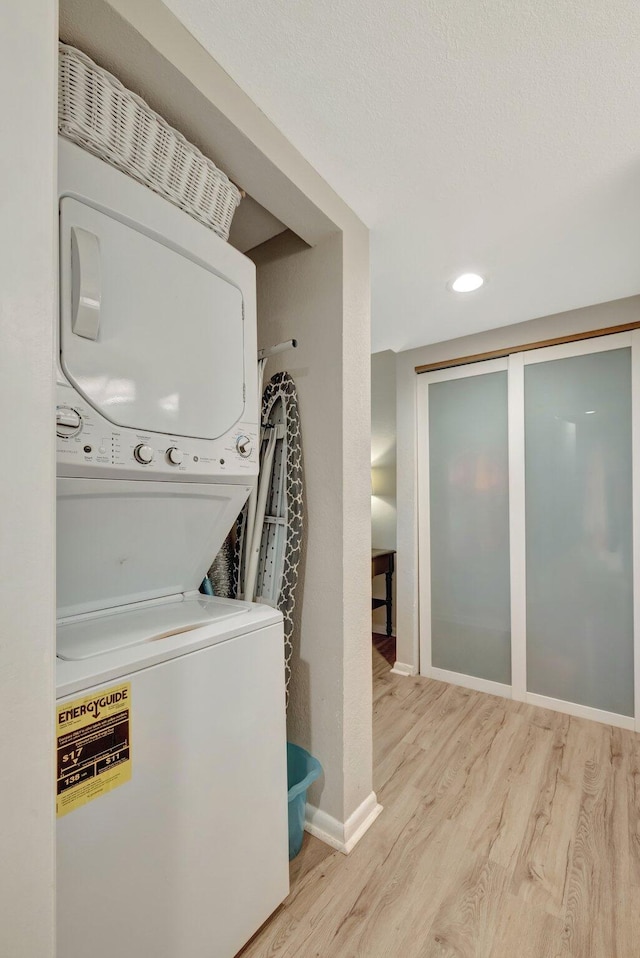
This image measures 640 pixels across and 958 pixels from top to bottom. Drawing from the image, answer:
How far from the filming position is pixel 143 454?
3.34 feet

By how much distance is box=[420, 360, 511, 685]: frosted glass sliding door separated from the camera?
2.80 metres

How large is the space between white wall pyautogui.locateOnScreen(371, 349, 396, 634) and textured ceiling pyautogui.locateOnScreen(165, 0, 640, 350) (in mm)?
2072

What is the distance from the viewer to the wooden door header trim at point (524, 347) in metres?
2.42

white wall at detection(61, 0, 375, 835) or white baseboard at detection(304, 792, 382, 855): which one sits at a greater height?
white wall at detection(61, 0, 375, 835)

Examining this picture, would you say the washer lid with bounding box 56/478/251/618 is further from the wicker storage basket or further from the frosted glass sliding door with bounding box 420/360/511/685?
the frosted glass sliding door with bounding box 420/360/511/685

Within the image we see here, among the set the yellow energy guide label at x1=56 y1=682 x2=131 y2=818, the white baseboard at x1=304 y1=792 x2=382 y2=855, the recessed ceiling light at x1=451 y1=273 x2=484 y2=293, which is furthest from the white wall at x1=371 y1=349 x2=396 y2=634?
the yellow energy guide label at x1=56 y1=682 x2=131 y2=818

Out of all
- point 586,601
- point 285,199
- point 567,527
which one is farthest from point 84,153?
point 586,601

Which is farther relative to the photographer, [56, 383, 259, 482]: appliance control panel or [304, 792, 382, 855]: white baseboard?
[304, 792, 382, 855]: white baseboard

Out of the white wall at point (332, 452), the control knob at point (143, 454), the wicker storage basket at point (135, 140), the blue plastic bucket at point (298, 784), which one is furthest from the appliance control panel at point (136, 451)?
the blue plastic bucket at point (298, 784)

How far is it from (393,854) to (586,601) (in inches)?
66.8

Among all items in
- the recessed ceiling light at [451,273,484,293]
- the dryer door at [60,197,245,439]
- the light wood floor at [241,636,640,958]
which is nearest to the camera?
the dryer door at [60,197,245,439]

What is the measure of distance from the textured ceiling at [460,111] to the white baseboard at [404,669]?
2550 millimetres

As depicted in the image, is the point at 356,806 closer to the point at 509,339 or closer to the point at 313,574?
the point at 313,574

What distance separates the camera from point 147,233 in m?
1.07
